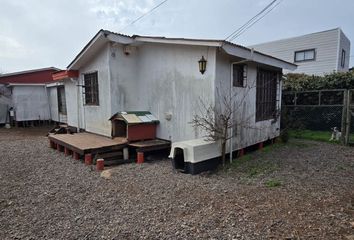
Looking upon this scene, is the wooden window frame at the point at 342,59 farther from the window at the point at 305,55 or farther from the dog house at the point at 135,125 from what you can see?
the dog house at the point at 135,125

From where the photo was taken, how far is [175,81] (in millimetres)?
6273

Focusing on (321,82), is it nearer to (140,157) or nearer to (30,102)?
(140,157)

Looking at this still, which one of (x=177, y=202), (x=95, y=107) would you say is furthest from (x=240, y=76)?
(x=95, y=107)

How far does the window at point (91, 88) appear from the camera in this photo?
8000 millimetres

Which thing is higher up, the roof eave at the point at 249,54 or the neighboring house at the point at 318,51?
the neighboring house at the point at 318,51

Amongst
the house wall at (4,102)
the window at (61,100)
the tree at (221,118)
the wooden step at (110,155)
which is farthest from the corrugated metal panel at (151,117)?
the house wall at (4,102)

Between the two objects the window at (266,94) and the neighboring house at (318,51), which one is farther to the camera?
the neighboring house at (318,51)

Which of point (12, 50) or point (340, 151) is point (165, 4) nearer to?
point (340, 151)

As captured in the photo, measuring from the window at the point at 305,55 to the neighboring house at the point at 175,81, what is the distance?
838cm

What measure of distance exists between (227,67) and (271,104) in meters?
3.14

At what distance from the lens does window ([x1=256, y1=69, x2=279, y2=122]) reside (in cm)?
717

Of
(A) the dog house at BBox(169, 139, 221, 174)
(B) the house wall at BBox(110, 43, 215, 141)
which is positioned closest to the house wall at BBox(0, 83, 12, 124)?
(B) the house wall at BBox(110, 43, 215, 141)

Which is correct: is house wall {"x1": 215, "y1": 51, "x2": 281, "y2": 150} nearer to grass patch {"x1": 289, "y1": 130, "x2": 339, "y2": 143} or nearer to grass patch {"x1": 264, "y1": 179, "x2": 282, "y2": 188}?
grass patch {"x1": 264, "y1": 179, "x2": 282, "y2": 188}

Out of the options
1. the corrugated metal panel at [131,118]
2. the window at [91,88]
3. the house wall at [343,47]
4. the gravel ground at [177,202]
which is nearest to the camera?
the gravel ground at [177,202]
